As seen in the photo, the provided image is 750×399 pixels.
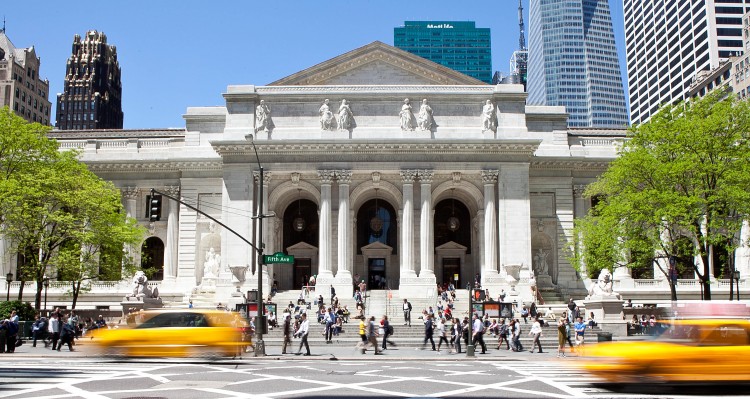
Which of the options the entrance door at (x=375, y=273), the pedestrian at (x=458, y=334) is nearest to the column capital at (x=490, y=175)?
the entrance door at (x=375, y=273)

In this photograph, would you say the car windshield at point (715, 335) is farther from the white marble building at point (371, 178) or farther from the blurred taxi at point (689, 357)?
the white marble building at point (371, 178)

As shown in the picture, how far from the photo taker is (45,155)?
4684cm

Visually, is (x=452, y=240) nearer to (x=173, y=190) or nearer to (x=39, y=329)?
(x=173, y=190)

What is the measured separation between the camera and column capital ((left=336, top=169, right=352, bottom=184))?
5522 cm

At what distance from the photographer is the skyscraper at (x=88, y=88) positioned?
137875mm

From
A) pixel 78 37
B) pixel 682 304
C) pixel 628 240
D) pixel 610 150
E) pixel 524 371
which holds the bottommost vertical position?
pixel 524 371

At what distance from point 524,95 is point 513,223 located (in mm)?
10098

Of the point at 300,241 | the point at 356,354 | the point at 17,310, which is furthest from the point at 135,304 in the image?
the point at 300,241

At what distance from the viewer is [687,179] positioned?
135 feet

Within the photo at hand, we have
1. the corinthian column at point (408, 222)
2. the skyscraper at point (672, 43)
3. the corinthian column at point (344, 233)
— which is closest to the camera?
the corinthian column at point (344, 233)

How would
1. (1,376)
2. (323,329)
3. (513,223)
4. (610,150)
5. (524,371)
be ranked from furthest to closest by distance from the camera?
(610,150) → (513,223) → (323,329) → (524,371) → (1,376)

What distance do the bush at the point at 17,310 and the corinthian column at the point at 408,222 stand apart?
2540cm

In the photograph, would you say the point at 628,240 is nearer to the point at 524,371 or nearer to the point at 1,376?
the point at 524,371

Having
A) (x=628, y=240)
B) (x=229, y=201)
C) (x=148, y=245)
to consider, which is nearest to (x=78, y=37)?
(x=148, y=245)
